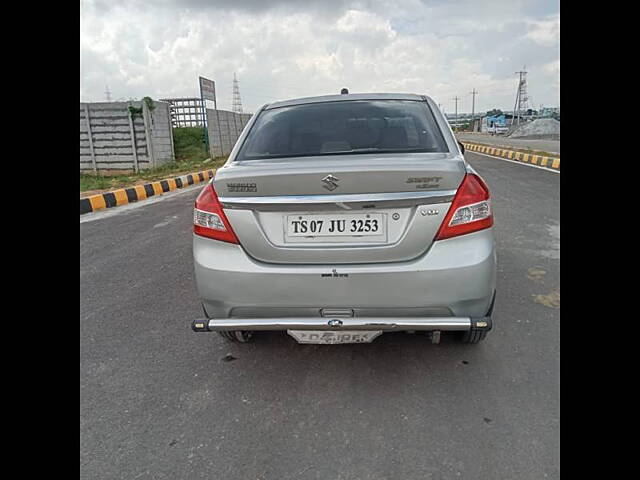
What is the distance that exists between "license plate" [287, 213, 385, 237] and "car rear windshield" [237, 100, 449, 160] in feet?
1.83

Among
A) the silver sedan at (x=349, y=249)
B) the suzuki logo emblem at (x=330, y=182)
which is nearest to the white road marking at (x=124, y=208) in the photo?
the silver sedan at (x=349, y=249)

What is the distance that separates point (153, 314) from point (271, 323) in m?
1.60

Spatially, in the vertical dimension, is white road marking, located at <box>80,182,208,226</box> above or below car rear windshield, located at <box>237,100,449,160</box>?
below

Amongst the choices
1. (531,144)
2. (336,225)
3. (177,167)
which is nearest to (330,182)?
(336,225)

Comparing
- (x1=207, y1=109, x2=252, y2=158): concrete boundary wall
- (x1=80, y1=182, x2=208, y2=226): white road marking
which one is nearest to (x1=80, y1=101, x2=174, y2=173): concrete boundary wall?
(x1=80, y1=182, x2=208, y2=226): white road marking

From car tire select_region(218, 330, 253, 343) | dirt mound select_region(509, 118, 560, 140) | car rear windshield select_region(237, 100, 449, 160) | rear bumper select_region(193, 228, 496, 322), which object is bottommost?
car tire select_region(218, 330, 253, 343)

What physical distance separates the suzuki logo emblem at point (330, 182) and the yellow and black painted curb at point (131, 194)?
263 inches

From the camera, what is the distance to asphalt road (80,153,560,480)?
5.93 ft

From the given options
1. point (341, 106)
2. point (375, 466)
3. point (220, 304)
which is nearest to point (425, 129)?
point (341, 106)

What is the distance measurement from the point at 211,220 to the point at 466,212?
1191 millimetres

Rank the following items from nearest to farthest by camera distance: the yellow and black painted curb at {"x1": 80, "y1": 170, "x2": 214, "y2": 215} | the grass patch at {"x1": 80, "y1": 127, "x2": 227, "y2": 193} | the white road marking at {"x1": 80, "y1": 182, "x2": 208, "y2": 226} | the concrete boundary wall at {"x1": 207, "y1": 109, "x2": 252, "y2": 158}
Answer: the white road marking at {"x1": 80, "y1": 182, "x2": 208, "y2": 226}
the yellow and black painted curb at {"x1": 80, "y1": 170, "x2": 214, "y2": 215}
the grass patch at {"x1": 80, "y1": 127, "x2": 227, "y2": 193}
the concrete boundary wall at {"x1": 207, "y1": 109, "x2": 252, "y2": 158}

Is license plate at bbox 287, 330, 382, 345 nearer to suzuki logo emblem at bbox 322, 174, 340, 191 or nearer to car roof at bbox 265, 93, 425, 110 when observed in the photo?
suzuki logo emblem at bbox 322, 174, 340, 191

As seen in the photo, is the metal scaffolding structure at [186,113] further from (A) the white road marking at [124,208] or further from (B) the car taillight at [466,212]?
(B) the car taillight at [466,212]

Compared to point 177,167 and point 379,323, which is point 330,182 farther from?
point 177,167
